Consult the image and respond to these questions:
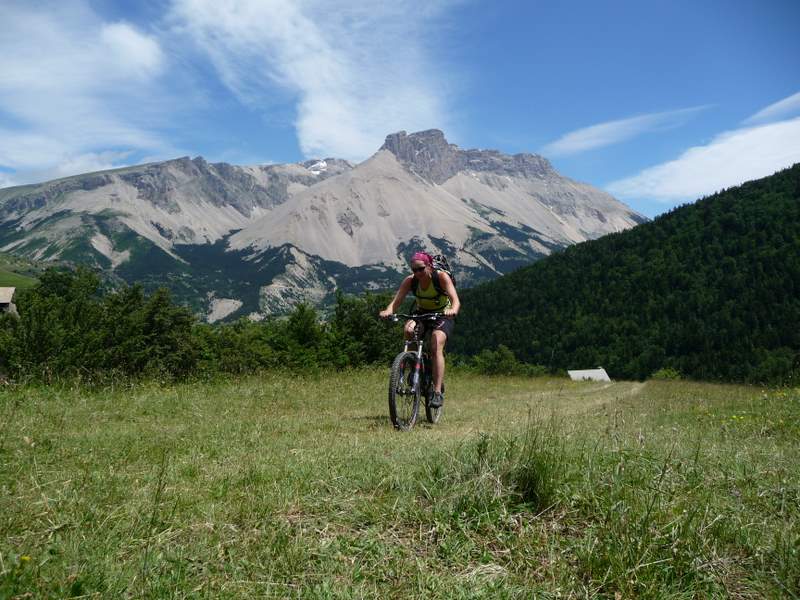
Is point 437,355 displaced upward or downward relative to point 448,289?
downward

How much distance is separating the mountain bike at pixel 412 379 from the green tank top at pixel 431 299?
0.25 metres

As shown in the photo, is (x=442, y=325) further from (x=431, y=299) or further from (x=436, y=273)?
(x=436, y=273)

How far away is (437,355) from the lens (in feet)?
31.7

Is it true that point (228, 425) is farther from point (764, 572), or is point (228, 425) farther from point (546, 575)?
point (764, 572)

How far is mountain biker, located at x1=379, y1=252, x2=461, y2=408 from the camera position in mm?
9562

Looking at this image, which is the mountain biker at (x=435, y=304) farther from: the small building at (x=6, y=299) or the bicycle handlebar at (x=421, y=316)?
the small building at (x=6, y=299)

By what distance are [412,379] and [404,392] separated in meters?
0.31

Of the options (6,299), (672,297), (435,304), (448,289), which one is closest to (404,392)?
(435,304)

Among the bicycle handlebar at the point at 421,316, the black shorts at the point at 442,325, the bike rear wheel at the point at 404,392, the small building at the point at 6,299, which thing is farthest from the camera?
the small building at the point at 6,299

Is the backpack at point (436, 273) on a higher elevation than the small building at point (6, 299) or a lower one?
lower

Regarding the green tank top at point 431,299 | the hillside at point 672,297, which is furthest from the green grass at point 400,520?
the hillside at point 672,297

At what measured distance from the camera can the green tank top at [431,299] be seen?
9750mm

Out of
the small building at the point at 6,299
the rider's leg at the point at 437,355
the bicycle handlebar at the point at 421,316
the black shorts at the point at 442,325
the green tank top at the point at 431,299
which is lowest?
the rider's leg at the point at 437,355

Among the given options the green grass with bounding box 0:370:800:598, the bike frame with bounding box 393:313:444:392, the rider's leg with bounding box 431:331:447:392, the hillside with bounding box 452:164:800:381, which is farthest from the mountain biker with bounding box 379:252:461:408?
the hillside with bounding box 452:164:800:381
